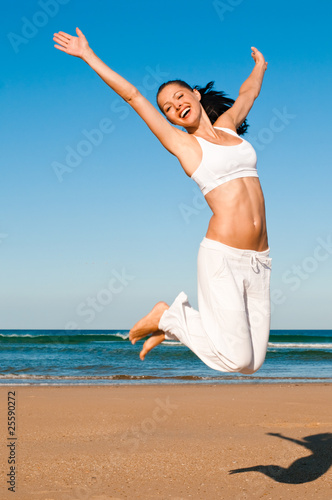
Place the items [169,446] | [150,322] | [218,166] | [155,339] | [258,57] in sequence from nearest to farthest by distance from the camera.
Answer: [218,166] < [150,322] < [155,339] < [258,57] < [169,446]

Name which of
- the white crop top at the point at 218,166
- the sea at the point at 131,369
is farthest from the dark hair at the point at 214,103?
the sea at the point at 131,369

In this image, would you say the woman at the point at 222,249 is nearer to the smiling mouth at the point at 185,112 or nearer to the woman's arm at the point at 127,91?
the woman's arm at the point at 127,91

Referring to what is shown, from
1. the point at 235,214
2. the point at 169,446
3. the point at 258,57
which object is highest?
the point at 258,57

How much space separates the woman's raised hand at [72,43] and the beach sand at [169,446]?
4144 mm

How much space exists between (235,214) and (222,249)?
26cm

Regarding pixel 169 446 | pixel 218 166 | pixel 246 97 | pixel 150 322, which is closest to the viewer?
pixel 218 166

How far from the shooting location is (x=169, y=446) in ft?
23.7

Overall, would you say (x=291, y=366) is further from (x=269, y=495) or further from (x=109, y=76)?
(x=109, y=76)

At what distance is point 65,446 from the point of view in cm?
736

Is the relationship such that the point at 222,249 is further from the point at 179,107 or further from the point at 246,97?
the point at 246,97

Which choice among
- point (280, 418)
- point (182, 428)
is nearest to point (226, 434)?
point (182, 428)

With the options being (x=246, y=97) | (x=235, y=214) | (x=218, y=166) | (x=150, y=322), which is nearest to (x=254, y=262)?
(x=235, y=214)

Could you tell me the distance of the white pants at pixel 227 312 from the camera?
3590 mm

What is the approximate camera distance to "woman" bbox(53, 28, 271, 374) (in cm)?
360
